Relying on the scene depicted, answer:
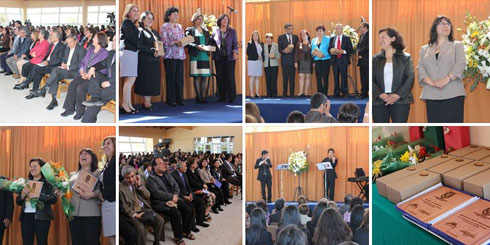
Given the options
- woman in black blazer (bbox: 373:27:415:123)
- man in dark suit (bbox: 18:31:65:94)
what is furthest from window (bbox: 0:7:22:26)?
woman in black blazer (bbox: 373:27:415:123)

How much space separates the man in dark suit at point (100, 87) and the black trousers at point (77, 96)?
0.09 feet

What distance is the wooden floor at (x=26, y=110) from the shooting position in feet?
9.07

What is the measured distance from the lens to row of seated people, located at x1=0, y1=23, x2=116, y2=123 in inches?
108

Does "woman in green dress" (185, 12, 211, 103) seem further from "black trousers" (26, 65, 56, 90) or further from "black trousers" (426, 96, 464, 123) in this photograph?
"black trousers" (426, 96, 464, 123)

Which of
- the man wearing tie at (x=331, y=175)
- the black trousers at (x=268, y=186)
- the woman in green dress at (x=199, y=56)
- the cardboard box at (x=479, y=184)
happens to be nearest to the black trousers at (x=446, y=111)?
the cardboard box at (x=479, y=184)

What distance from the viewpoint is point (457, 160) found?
94.0 inches

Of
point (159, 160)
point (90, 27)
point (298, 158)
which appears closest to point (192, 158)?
point (159, 160)

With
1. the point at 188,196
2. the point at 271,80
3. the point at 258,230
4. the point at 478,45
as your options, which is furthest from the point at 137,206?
the point at 478,45

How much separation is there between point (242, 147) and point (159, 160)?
56 cm

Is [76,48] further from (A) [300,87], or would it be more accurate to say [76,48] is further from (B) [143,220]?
(A) [300,87]

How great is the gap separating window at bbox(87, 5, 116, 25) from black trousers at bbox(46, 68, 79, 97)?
1.20 ft

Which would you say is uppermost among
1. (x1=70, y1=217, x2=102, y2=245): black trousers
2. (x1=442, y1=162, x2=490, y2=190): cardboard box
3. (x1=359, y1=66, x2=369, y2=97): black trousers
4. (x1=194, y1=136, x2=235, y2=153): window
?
(x1=359, y1=66, x2=369, y2=97): black trousers

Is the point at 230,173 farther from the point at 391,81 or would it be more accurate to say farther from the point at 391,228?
the point at 391,81

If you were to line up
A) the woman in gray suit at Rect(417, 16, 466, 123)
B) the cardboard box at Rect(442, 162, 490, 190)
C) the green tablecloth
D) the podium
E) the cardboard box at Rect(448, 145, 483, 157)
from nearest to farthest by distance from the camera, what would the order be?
the green tablecloth < the cardboard box at Rect(442, 162, 490, 190) < the cardboard box at Rect(448, 145, 483, 157) < the woman in gray suit at Rect(417, 16, 466, 123) < the podium
